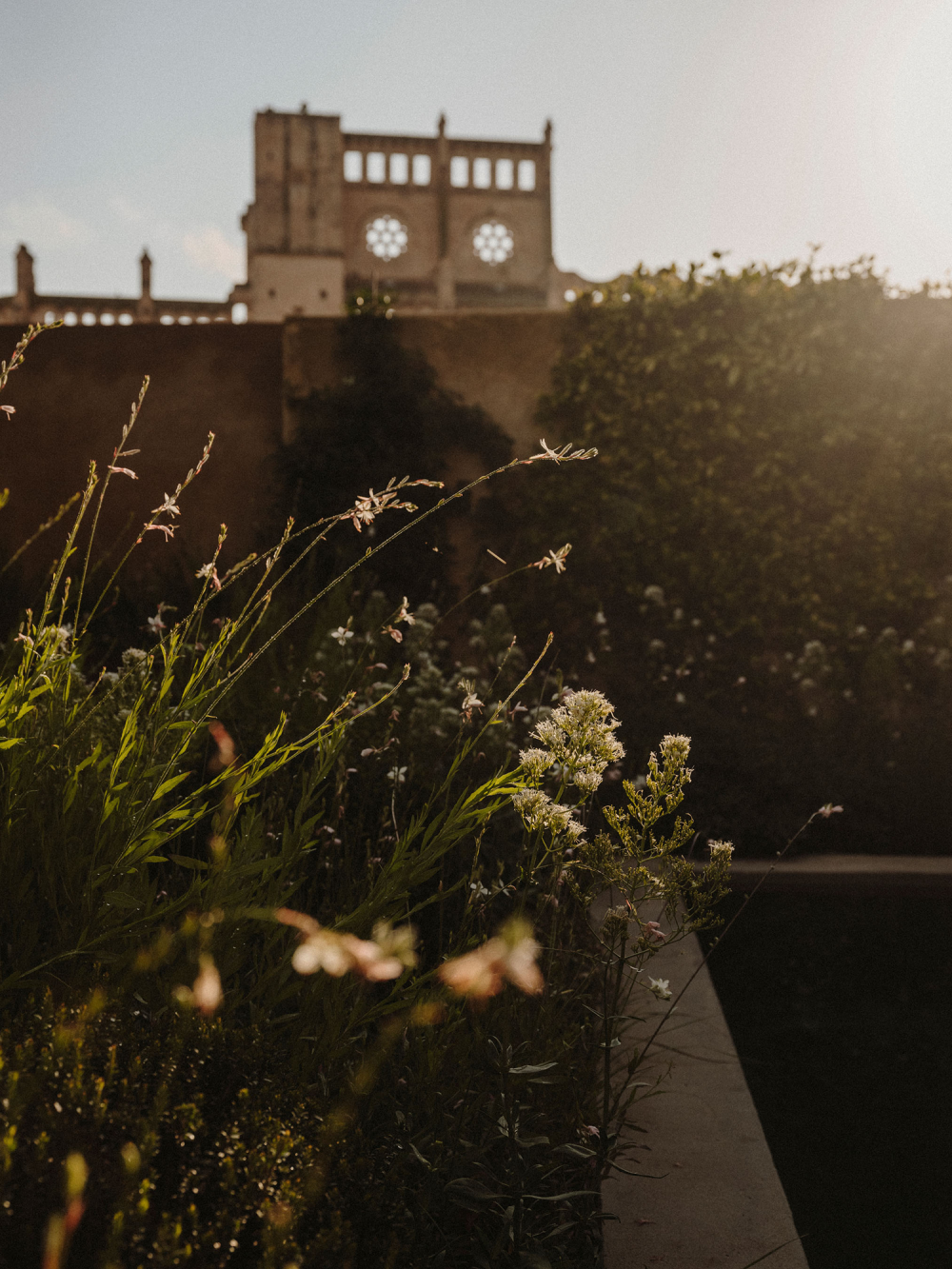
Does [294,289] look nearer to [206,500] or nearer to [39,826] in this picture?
[206,500]

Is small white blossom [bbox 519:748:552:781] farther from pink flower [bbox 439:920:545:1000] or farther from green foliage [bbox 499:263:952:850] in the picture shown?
green foliage [bbox 499:263:952:850]

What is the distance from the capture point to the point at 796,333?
5.27 m

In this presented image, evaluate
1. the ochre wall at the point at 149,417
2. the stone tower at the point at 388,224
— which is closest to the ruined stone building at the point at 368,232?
the stone tower at the point at 388,224

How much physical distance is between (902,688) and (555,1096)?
361 cm

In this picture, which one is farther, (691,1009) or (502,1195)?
(691,1009)

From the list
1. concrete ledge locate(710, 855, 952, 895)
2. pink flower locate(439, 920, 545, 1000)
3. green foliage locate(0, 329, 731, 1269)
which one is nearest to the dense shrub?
concrete ledge locate(710, 855, 952, 895)

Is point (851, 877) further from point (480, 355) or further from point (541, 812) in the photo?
point (480, 355)

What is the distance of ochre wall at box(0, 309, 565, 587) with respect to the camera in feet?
18.8

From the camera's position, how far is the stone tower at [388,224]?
99.2 feet

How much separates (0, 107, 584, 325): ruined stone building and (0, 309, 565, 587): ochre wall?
24.3 meters

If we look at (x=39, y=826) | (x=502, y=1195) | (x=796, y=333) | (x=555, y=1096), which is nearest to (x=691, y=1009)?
(x=555, y=1096)

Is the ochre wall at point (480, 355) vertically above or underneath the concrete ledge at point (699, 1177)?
above

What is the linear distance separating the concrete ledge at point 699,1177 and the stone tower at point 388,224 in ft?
95.4

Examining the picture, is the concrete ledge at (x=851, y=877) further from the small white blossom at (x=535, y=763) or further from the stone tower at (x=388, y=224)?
the stone tower at (x=388, y=224)
